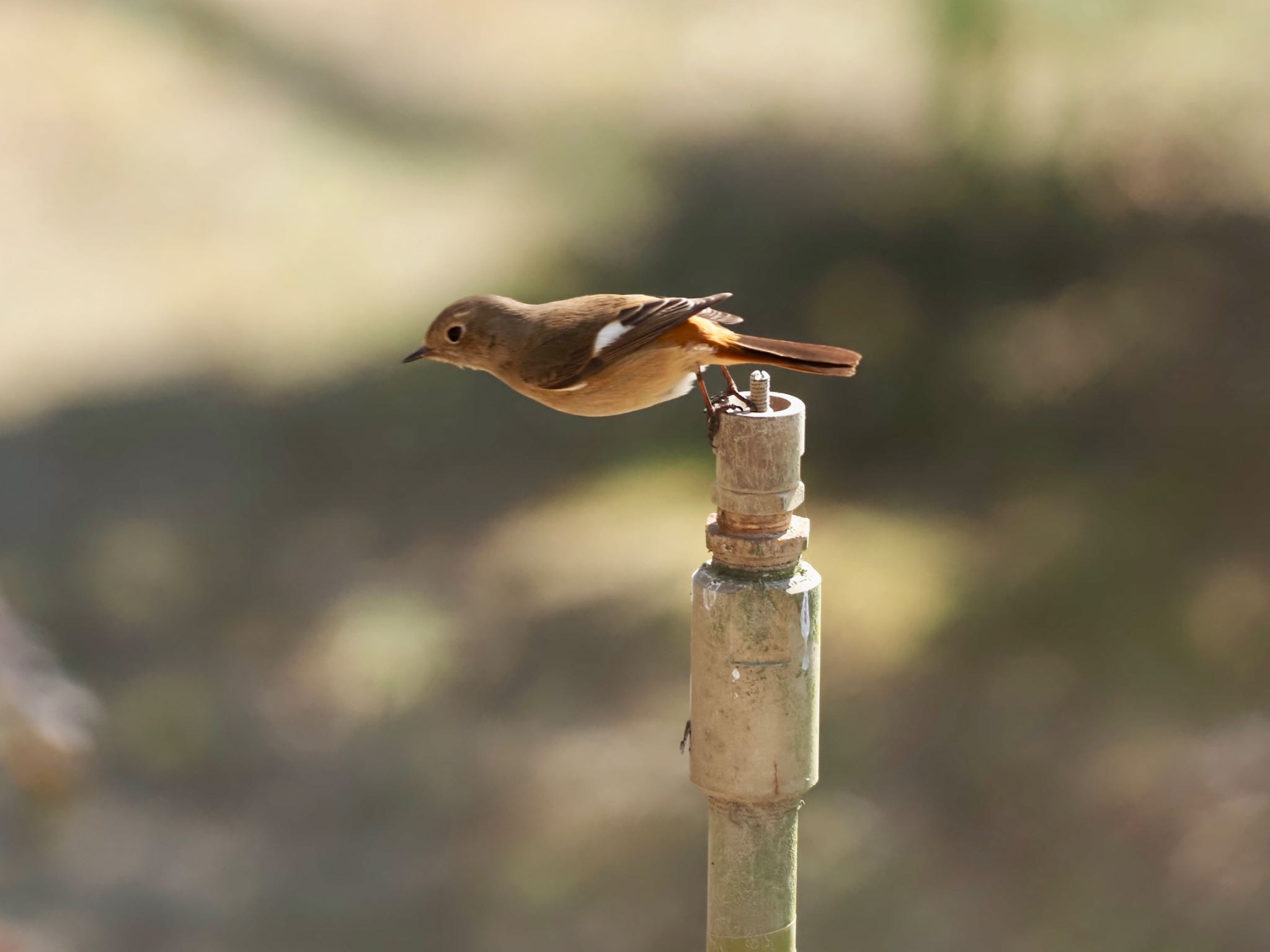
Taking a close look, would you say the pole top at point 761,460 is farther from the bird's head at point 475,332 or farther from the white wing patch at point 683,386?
the bird's head at point 475,332

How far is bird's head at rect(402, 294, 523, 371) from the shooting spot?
149 inches

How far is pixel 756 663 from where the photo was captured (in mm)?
3254

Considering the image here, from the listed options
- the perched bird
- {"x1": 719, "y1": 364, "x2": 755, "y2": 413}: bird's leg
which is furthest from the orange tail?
{"x1": 719, "y1": 364, "x2": 755, "y2": 413}: bird's leg

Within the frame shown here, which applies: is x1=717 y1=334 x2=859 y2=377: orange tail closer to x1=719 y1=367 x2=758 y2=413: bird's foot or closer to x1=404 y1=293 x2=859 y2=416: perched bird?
x1=404 y1=293 x2=859 y2=416: perched bird

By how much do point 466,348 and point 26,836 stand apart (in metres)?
4.21

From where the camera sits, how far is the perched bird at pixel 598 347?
367cm

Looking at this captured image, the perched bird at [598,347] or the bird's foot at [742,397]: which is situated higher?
the perched bird at [598,347]

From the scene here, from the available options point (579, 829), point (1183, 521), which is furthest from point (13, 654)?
point (1183, 521)

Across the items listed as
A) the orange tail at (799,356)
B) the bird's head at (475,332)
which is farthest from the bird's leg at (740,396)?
the bird's head at (475,332)

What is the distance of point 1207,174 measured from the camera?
796cm

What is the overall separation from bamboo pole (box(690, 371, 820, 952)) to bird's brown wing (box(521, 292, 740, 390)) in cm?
46

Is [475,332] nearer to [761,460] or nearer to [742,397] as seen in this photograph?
[742,397]

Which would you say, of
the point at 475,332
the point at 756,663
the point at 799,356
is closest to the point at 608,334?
the point at 475,332

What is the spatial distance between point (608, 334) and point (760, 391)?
0.65 m
